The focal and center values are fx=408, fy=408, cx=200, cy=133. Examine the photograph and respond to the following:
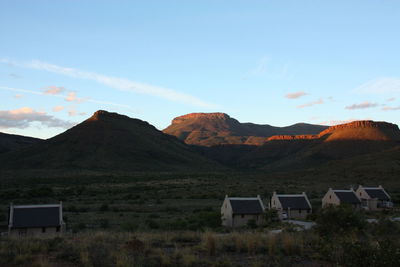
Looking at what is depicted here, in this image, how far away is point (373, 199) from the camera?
4128cm

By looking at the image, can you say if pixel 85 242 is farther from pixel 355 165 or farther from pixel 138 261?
pixel 355 165

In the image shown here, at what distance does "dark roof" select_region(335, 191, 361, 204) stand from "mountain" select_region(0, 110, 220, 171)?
88.7 m

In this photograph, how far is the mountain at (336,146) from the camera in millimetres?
147625

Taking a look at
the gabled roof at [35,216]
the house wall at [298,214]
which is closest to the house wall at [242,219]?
the house wall at [298,214]

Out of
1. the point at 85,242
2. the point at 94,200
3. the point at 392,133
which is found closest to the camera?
the point at 85,242

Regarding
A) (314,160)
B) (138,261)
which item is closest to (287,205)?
(138,261)

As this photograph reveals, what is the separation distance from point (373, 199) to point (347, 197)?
14.0ft

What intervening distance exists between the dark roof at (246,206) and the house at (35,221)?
39.8 ft

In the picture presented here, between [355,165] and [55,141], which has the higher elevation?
[55,141]

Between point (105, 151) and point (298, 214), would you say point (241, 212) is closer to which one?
point (298, 214)

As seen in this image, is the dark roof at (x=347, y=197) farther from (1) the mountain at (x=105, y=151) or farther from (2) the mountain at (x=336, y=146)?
(2) the mountain at (x=336, y=146)

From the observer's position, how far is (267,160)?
18800 cm

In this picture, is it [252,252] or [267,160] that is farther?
[267,160]

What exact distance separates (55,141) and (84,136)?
9696mm
